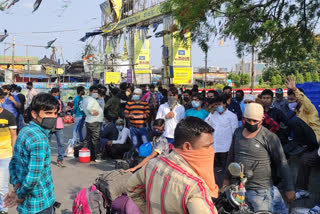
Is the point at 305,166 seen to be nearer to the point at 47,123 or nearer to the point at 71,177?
the point at 47,123

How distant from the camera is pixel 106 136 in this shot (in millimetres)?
8602

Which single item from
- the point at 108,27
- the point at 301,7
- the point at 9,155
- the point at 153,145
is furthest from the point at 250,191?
the point at 108,27

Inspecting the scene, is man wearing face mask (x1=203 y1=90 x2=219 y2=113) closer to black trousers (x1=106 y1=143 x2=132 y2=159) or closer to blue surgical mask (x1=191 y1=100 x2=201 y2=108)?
blue surgical mask (x1=191 y1=100 x2=201 y2=108)

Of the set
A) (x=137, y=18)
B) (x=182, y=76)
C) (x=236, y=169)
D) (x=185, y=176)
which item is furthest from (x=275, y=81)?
(x=185, y=176)

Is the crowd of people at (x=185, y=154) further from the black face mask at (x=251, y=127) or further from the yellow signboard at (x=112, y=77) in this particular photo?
the yellow signboard at (x=112, y=77)

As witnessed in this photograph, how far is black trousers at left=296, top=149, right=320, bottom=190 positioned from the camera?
16.3 feet

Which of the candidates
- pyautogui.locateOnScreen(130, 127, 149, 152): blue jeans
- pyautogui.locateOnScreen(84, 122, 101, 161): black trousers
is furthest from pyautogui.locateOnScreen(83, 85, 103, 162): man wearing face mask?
pyautogui.locateOnScreen(130, 127, 149, 152): blue jeans

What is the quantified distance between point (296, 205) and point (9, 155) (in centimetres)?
398

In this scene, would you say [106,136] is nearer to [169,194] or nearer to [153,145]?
[153,145]

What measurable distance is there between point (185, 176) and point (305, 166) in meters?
3.85

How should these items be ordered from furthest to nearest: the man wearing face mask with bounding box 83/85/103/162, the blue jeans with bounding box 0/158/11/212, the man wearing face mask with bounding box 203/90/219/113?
1. the man wearing face mask with bounding box 83/85/103/162
2. the man wearing face mask with bounding box 203/90/219/113
3. the blue jeans with bounding box 0/158/11/212

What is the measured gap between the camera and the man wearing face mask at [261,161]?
353cm

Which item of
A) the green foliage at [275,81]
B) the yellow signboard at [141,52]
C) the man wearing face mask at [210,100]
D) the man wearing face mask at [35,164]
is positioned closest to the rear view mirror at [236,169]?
the man wearing face mask at [35,164]

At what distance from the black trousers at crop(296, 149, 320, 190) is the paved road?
138 inches
